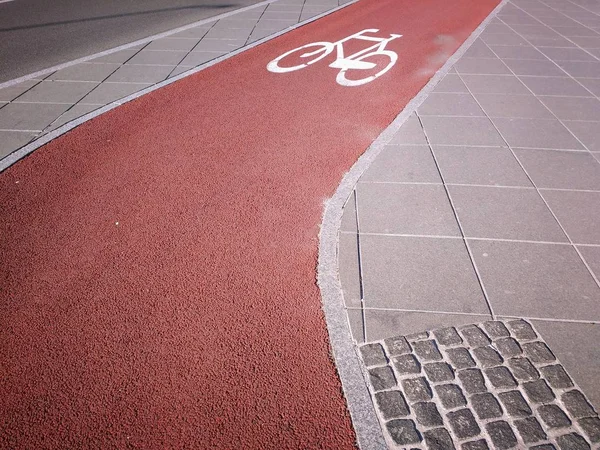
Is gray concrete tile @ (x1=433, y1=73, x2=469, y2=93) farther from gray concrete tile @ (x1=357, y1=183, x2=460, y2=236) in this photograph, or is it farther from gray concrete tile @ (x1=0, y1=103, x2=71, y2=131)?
gray concrete tile @ (x1=0, y1=103, x2=71, y2=131)

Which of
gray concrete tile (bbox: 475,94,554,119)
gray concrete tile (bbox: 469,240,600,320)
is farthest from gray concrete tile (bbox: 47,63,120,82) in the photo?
gray concrete tile (bbox: 469,240,600,320)

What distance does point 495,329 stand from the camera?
11.1 feet

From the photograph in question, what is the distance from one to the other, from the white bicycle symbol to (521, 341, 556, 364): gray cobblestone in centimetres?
536

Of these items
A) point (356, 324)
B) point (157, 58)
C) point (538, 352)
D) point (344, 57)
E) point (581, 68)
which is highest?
point (157, 58)

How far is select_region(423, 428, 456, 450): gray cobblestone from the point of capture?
2.68 meters

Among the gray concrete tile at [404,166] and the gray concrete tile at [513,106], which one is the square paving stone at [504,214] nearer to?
the gray concrete tile at [404,166]

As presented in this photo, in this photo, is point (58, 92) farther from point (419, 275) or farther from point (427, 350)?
point (427, 350)

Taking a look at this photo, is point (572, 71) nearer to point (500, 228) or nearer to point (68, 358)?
point (500, 228)

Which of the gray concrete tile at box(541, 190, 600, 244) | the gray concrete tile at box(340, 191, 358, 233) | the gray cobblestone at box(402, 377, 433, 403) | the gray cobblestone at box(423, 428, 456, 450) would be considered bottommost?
the gray concrete tile at box(541, 190, 600, 244)

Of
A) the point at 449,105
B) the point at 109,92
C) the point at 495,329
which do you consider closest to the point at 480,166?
the point at 449,105

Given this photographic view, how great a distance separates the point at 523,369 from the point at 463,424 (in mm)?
641

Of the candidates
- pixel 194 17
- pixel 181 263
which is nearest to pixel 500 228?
pixel 181 263

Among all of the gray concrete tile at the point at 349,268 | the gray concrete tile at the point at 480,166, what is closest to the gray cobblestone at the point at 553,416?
the gray concrete tile at the point at 349,268

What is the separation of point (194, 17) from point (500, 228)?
992 cm
